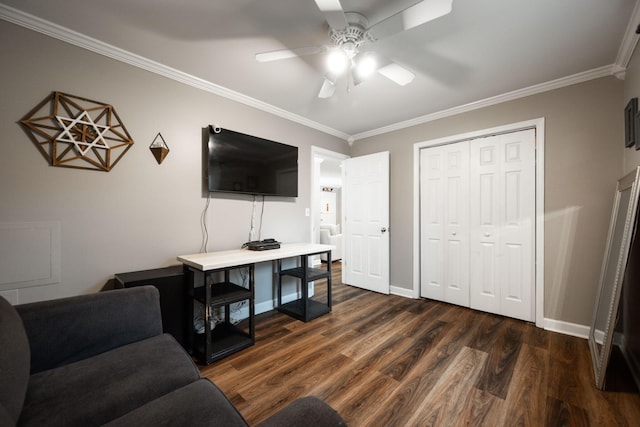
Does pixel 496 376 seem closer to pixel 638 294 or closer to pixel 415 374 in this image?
pixel 415 374

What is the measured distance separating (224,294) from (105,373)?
3.47 ft

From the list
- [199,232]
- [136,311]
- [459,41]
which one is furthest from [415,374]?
[459,41]

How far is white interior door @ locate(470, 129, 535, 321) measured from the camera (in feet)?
8.83

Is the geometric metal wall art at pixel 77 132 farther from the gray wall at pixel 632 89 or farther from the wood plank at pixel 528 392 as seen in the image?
the gray wall at pixel 632 89

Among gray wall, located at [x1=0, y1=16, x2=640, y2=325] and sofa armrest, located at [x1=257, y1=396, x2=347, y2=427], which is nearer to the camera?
sofa armrest, located at [x1=257, y1=396, x2=347, y2=427]

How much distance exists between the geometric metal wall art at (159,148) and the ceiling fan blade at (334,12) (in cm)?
172

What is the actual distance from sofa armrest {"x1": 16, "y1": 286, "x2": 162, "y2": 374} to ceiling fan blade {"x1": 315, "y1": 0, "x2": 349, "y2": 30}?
1.91 m

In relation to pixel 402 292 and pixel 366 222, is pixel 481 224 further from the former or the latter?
pixel 366 222

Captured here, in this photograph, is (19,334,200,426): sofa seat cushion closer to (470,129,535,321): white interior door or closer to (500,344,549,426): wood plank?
(500,344,549,426): wood plank

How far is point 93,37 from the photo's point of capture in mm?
1908

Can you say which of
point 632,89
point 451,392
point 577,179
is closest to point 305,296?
point 451,392

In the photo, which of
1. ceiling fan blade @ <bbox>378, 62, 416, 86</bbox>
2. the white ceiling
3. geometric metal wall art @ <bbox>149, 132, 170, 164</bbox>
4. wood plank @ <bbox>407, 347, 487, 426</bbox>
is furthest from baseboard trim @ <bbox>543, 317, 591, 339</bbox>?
geometric metal wall art @ <bbox>149, 132, 170, 164</bbox>

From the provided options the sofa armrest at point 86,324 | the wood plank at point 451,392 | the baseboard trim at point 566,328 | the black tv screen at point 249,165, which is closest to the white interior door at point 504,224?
the baseboard trim at point 566,328

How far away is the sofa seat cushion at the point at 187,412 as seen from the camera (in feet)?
2.66
